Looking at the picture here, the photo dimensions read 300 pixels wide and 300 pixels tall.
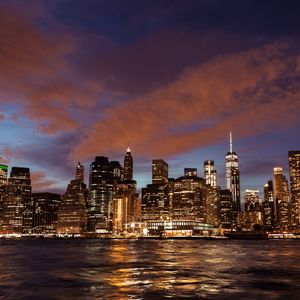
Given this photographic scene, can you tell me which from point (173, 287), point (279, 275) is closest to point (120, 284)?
point (173, 287)

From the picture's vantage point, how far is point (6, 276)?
173 feet

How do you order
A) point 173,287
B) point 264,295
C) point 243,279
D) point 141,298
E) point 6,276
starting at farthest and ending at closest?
point 6,276
point 243,279
point 173,287
point 264,295
point 141,298

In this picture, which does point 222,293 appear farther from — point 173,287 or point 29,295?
point 29,295

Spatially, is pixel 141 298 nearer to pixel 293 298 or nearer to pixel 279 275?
pixel 293 298

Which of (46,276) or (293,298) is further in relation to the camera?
(46,276)

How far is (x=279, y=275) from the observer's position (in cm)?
5462

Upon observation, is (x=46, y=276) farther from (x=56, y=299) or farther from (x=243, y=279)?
(x=243, y=279)

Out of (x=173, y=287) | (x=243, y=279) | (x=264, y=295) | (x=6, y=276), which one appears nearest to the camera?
(x=264, y=295)

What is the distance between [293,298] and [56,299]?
19858mm

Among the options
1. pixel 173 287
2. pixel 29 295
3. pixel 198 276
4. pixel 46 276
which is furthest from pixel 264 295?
pixel 46 276

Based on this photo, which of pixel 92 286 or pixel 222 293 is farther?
pixel 92 286

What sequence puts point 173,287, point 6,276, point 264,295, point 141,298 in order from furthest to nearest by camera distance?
point 6,276 → point 173,287 → point 264,295 → point 141,298

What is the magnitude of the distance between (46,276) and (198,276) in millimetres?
18727

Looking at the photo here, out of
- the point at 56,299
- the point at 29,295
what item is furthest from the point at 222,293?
the point at 29,295
